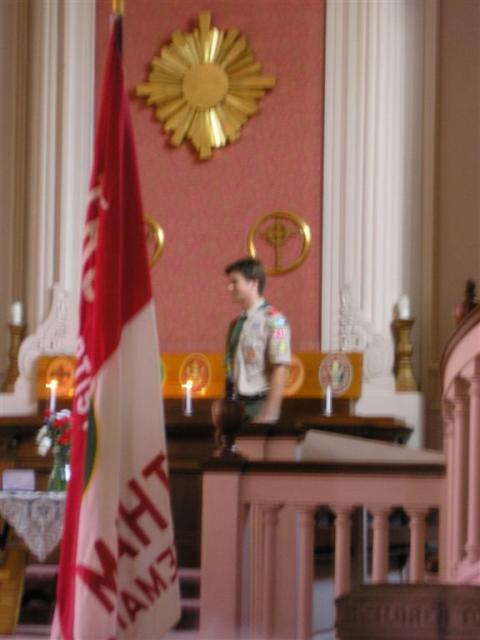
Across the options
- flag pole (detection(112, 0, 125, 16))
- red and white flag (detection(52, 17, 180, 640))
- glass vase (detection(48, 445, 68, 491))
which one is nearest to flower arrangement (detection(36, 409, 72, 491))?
glass vase (detection(48, 445, 68, 491))

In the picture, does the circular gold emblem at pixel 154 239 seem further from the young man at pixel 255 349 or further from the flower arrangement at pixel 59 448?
the young man at pixel 255 349

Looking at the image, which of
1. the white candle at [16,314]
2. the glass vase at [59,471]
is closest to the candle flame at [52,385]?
the white candle at [16,314]

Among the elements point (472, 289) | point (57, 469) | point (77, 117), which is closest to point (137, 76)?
point (77, 117)

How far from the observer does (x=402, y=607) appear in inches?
83.4

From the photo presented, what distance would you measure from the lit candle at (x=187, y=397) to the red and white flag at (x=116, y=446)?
14.3 ft

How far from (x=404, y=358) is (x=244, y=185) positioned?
163 cm

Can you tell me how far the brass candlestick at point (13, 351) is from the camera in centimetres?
916

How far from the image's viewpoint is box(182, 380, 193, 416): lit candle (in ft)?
27.1

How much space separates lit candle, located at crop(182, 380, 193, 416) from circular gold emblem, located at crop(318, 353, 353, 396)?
804 millimetres

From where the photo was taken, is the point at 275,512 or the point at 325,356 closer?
the point at 275,512

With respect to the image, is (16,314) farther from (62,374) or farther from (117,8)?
(117,8)

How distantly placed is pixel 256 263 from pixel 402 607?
4.12 meters

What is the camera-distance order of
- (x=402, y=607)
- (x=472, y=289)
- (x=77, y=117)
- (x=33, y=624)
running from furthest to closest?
(x=77, y=117)
(x=33, y=624)
(x=472, y=289)
(x=402, y=607)

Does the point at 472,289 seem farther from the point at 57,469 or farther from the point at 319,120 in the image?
the point at 319,120
